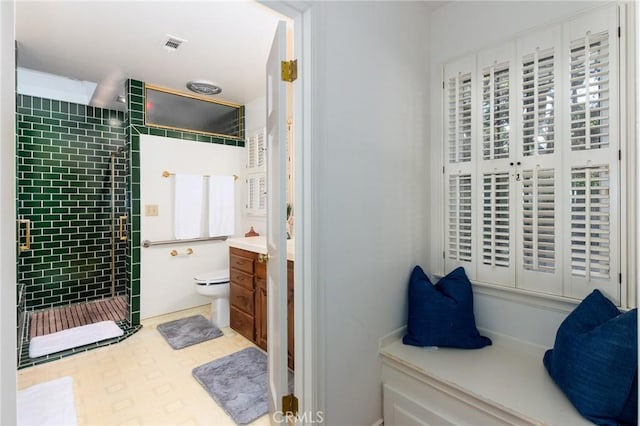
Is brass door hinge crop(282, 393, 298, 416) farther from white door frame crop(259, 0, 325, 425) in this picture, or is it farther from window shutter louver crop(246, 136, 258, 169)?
window shutter louver crop(246, 136, 258, 169)

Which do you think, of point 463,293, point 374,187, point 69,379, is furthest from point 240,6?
point 69,379

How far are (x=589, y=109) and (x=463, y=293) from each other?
41.1 inches

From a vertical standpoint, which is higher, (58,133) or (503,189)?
(58,133)

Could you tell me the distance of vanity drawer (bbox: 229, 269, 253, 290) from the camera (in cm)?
263

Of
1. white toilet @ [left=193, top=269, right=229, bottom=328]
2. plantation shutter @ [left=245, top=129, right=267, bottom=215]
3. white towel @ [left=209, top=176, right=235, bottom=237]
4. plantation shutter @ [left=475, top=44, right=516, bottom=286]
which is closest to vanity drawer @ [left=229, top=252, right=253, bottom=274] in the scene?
white toilet @ [left=193, top=269, right=229, bottom=328]

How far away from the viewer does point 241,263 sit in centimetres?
273

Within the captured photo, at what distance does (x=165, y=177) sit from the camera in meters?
3.28

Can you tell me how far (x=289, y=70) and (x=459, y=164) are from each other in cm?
111

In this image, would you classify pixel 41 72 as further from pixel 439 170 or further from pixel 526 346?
pixel 526 346

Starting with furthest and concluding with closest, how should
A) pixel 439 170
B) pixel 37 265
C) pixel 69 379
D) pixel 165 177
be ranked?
pixel 37 265 < pixel 165 177 < pixel 69 379 < pixel 439 170

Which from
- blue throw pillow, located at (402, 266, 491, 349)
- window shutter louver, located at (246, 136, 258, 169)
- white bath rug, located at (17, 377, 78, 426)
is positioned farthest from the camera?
window shutter louver, located at (246, 136, 258, 169)

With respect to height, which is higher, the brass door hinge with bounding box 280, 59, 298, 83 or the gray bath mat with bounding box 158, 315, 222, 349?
the brass door hinge with bounding box 280, 59, 298, 83

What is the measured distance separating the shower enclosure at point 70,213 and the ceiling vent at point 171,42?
4.21 ft

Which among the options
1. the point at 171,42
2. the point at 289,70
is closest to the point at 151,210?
the point at 171,42
